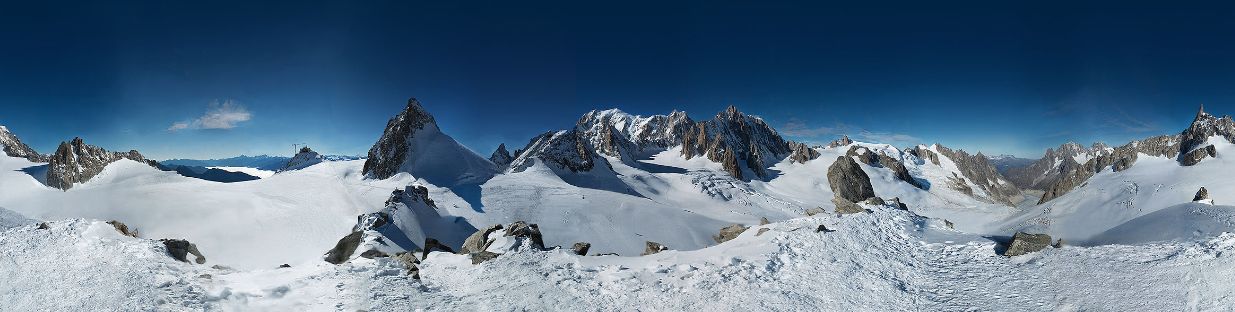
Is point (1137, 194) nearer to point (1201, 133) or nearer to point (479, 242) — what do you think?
point (1201, 133)

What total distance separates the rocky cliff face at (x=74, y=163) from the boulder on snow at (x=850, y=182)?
108465 mm

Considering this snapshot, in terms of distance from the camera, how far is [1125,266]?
571 inches

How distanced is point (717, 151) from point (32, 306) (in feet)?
525

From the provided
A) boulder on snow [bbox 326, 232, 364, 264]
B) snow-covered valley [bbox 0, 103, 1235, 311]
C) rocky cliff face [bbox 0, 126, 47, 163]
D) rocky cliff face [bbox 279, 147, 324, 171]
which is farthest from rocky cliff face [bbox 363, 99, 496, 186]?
boulder on snow [bbox 326, 232, 364, 264]

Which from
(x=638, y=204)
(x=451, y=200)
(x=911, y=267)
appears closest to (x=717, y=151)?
(x=638, y=204)

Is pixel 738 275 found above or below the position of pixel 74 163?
below

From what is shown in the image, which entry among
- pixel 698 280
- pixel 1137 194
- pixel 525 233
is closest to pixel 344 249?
pixel 525 233

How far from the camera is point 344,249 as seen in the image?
26.0 meters

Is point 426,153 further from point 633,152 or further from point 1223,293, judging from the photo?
point 633,152

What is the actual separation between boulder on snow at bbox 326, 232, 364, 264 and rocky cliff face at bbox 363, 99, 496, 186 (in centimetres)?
5454

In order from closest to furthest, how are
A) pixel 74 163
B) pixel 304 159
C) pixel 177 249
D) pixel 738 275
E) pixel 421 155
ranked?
pixel 738 275
pixel 177 249
pixel 74 163
pixel 421 155
pixel 304 159

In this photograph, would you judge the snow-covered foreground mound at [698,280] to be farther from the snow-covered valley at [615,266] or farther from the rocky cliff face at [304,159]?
the rocky cliff face at [304,159]

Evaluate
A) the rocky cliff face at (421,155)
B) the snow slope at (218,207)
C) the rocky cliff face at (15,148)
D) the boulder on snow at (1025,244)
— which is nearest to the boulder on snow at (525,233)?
the boulder on snow at (1025,244)

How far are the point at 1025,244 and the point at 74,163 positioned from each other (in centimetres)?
9225
